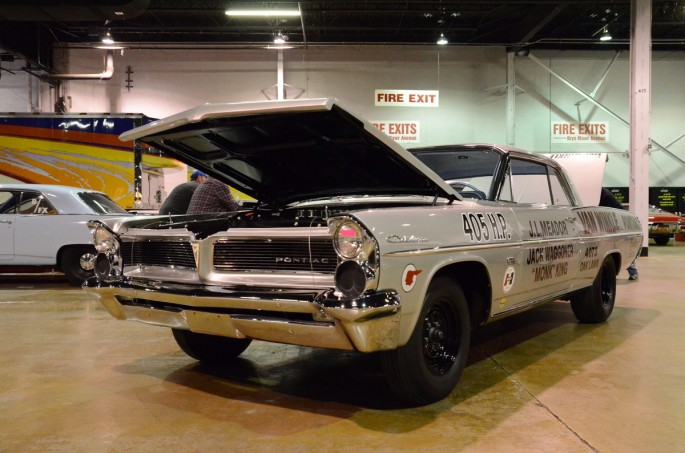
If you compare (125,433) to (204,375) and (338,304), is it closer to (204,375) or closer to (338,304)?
(204,375)

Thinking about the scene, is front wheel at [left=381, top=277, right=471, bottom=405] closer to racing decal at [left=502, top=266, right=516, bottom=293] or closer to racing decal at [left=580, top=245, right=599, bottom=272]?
racing decal at [left=502, top=266, right=516, bottom=293]

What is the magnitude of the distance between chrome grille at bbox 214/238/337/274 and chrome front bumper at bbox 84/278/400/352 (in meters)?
0.16

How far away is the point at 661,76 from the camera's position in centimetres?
1881

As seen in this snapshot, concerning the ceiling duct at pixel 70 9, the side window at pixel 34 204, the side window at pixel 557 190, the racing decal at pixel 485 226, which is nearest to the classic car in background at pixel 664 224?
the side window at pixel 557 190

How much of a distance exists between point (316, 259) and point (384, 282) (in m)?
0.38

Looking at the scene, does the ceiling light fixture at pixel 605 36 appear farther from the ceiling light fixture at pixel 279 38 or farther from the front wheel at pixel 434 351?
the front wheel at pixel 434 351

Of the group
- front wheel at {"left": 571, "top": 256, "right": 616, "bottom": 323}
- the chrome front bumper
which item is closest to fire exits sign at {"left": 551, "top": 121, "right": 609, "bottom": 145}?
front wheel at {"left": 571, "top": 256, "right": 616, "bottom": 323}

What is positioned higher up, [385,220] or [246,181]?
[246,181]

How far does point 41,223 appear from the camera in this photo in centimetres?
795

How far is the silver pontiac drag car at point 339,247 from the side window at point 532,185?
27mm

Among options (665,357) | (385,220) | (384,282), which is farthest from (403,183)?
(665,357)

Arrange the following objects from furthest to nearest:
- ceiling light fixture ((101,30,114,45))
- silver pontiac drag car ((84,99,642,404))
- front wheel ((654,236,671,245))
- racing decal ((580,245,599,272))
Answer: front wheel ((654,236,671,245)) → ceiling light fixture ((101,30,114,45)) → racing decal ((580,245,599,272)) → silver pontiac drag car ((84,99,642,404))

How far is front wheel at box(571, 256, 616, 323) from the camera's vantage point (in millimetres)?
5129

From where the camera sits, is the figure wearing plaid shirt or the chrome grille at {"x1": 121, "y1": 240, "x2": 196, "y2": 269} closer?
the chrome grille at {"x1": 121, "y1": 240, "x2": 196, "y2": 269}
